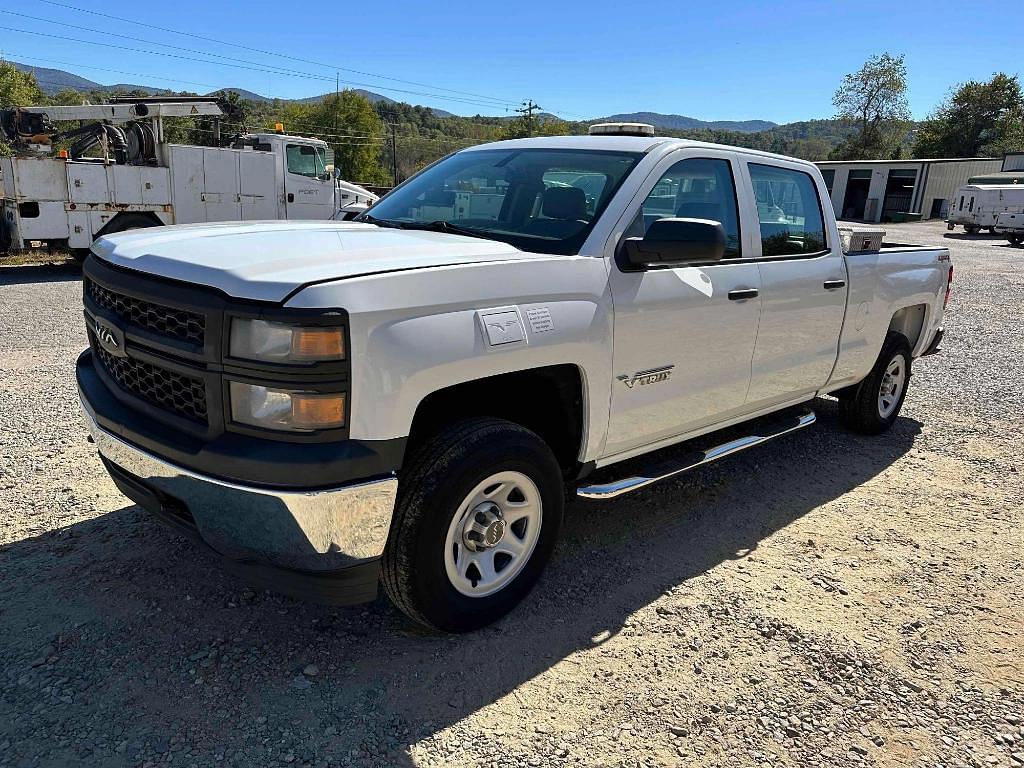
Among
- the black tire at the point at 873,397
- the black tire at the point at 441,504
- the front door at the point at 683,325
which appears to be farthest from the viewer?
the black tire at the point at 873,397

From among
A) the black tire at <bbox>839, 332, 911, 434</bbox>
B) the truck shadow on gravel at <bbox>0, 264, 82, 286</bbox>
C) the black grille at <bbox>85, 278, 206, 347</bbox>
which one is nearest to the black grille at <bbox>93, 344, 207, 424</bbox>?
the black grille at <bbox>85, 278, 206, 347</bbox>

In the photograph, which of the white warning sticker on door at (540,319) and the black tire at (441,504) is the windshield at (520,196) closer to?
the white warning sticker on door at (540,319)

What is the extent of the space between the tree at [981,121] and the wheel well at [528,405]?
285 ft

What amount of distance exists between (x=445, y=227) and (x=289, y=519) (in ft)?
6.03

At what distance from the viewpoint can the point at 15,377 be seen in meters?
6.30

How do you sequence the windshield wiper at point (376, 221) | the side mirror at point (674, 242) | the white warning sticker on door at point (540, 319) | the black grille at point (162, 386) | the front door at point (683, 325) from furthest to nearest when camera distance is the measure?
the windshield wiper at point (376, 221) < the front door at point (683, 325) < the side mirror at point (674, 242) < the white warning sticker on door at point (540, 319) < the black grille at point (162, 386)

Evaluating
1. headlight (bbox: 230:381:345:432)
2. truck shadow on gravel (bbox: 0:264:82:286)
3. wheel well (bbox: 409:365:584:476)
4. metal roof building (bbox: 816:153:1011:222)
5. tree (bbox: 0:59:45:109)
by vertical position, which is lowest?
truck shadow on gravel (bbox: 0:264:82:286)

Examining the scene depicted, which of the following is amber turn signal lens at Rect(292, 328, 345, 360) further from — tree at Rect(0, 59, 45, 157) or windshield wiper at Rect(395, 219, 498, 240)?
tree at Rect(0, 59, 45, 157)

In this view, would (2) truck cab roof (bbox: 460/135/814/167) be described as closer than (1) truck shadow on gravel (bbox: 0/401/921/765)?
No

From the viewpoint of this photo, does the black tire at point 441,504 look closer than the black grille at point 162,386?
No

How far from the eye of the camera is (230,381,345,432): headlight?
2.38 meters

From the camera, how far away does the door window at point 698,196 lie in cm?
361

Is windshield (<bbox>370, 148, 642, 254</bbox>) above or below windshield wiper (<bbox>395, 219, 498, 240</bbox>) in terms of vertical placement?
above

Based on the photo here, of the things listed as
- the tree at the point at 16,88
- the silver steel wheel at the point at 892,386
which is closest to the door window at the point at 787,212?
the silver steel wheel at the point at 892,386
